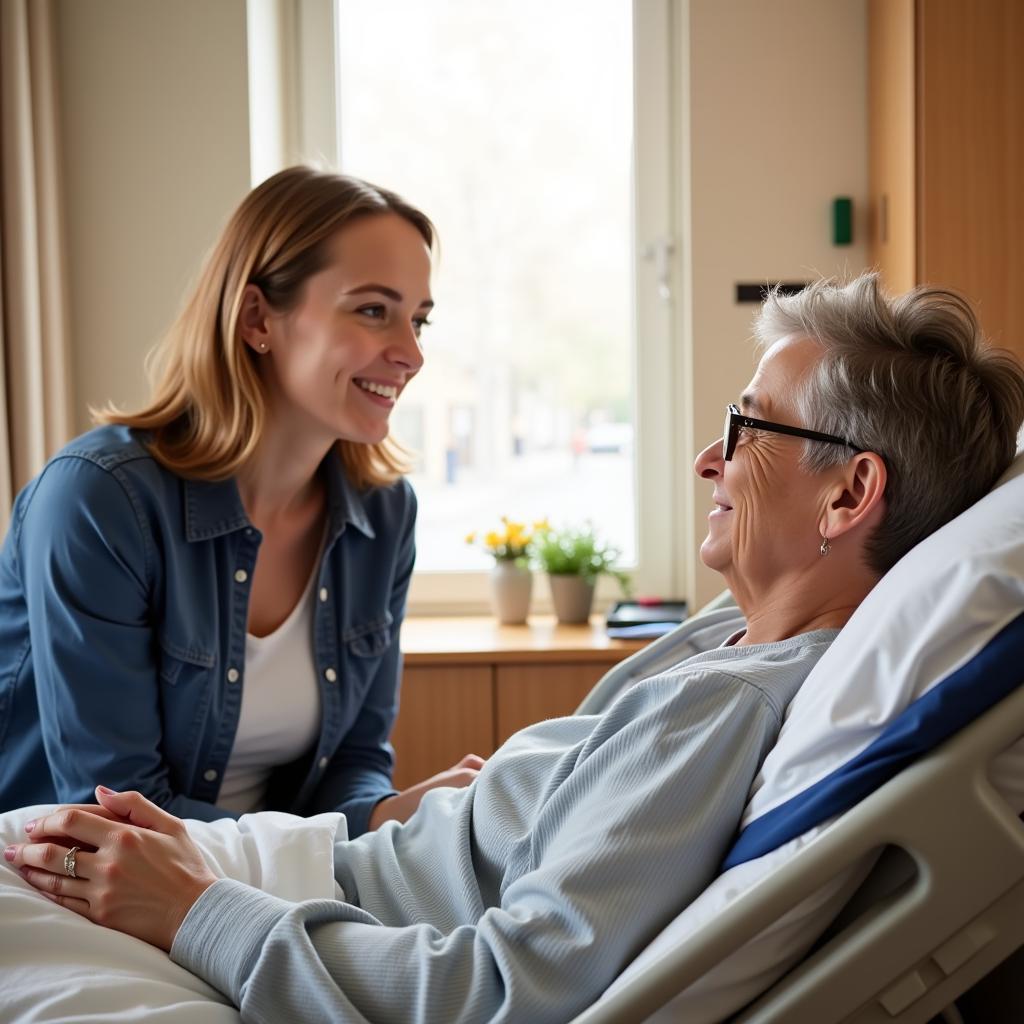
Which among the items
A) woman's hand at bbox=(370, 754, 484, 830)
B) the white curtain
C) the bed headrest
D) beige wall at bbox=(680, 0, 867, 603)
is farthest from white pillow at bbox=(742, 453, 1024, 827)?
the white curtain

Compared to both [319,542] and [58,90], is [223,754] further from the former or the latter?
[58,90]

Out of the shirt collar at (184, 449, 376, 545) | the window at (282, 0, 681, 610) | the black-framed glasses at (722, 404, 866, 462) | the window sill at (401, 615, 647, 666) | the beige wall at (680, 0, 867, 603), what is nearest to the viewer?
the black-framed glasses at (722, 404, 866, 462)

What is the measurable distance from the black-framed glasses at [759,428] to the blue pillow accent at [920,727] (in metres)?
0.33

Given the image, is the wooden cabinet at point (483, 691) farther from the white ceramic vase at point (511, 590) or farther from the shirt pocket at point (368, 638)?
the shirt pocket at point (368, 638)

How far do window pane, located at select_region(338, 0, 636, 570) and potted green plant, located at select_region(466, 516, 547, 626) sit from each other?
36 centimetres

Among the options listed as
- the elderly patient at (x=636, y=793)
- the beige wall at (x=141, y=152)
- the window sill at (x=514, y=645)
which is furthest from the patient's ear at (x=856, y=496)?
the beige wall at (x=141, y=152)

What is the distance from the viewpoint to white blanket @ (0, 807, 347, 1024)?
0.96 m

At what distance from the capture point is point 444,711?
2.63 meters

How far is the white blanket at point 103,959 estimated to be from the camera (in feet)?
3.15

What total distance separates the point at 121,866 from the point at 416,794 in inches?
22.2

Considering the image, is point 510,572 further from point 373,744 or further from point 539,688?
point 373,744

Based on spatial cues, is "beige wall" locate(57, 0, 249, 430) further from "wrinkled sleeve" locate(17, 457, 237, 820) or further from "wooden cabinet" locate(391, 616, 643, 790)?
"wrinkled sleeve" locate(17, 457, 237, 820)

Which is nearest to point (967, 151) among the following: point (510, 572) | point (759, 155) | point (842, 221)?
point (842, 221)

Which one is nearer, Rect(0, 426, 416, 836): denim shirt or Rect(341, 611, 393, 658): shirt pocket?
Rect(0, 426, 416, 836): denim shirt
